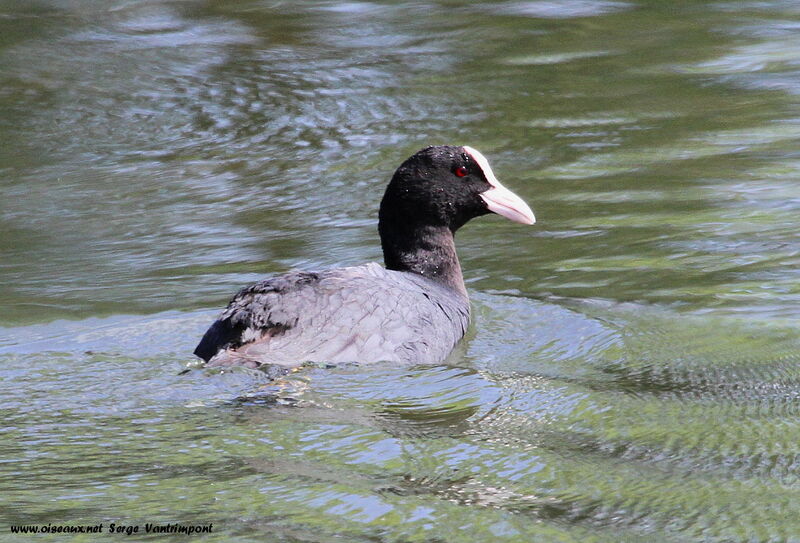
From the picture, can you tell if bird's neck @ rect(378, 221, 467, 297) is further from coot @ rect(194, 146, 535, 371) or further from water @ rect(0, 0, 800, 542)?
water @ rect(0, 0, 800, 542)

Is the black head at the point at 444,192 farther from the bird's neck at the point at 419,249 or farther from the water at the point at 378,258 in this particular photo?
the water at the point at 378,258

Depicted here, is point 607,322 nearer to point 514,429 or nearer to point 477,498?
point 514,429

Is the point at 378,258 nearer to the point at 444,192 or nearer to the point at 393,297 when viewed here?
the point at 444,192

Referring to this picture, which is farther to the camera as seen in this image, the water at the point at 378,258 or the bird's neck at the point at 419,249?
the bird's neck at the point at 419,249

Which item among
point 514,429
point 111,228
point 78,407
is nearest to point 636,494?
point 514,429

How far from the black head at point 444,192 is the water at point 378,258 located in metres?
0.47

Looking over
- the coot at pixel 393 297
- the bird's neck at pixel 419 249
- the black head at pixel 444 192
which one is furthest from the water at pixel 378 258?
the black head at pixel 444 192

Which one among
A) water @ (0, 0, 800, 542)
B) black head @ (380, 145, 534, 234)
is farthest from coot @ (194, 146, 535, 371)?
water @ (0, 0, 800, 542)

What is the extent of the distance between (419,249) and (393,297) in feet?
3.23

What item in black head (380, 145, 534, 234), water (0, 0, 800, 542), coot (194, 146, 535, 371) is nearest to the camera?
water (0, 0, 800, 542)

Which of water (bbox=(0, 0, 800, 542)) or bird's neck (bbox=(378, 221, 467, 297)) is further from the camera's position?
bird's neck (bbox=(378, 221, 467, 297))

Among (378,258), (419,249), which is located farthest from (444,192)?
(378,258)

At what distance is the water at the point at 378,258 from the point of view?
12.3 feet

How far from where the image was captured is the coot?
4801 mm
